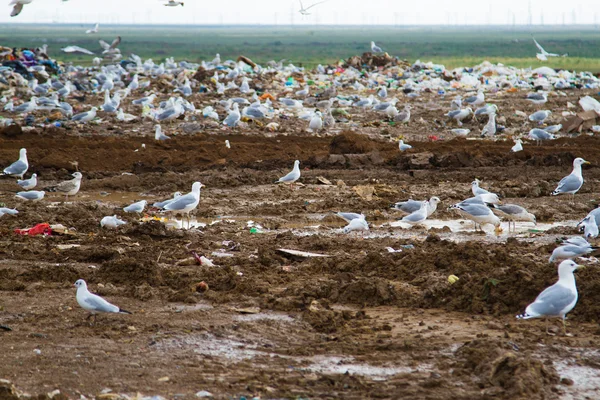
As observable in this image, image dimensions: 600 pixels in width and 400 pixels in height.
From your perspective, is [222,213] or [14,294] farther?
[222,213]

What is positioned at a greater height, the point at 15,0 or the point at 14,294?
the point at 15,0

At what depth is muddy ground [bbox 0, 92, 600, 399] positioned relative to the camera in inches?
219

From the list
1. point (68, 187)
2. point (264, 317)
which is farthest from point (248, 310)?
point (68, 187)

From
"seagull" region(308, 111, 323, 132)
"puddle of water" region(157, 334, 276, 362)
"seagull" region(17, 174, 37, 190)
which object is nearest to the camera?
"puddle of water" region(157, 334, 276, 362)

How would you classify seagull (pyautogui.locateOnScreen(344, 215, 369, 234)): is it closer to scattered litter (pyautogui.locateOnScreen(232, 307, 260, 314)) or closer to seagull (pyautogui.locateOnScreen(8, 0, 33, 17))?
scattered litter (pyautogui.locateOnScreen(232, 307, 260, 314))

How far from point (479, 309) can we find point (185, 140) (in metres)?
12.2

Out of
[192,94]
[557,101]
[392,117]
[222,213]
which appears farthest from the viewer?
[192,94]

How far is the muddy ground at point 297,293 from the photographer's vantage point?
219 inches

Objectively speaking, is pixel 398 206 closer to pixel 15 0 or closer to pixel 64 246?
pixel 64 246

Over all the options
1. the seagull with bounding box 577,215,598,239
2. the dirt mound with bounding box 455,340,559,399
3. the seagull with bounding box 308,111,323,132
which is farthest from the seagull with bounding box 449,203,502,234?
the seagull with bounding box 308,111,323,132

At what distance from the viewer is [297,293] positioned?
25.6 ft

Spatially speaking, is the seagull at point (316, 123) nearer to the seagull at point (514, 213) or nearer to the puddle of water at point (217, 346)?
the seagull at point (514, 213)

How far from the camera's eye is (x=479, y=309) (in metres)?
7.30

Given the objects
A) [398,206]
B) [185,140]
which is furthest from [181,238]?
[185,140]
